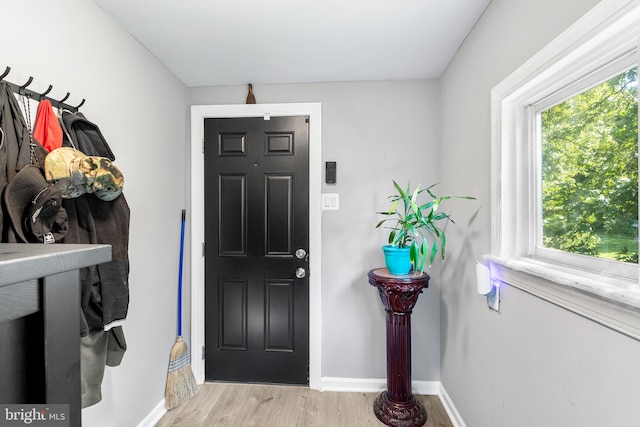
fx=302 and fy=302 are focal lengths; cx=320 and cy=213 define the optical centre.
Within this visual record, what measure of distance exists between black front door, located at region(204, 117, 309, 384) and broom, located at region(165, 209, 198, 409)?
0.18 m

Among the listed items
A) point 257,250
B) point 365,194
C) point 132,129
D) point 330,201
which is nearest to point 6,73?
point 132,129

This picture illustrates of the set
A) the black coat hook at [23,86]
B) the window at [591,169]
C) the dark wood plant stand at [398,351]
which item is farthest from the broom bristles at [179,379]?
the window at [591,169]

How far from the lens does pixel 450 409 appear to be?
2.00 meters

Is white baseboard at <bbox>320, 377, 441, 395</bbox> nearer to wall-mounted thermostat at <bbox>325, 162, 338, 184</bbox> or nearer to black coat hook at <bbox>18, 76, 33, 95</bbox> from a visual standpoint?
wall-mounted thermostat at <bbox>325, 162, 338, 184</bbox>

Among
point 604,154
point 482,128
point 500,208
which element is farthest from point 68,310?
point 482,128

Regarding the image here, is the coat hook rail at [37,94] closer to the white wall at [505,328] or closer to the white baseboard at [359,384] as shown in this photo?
the white wall at [505,328]

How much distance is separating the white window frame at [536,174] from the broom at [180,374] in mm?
2049

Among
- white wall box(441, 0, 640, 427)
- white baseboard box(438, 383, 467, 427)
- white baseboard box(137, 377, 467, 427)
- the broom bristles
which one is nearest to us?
white wall box(441, 0, 640, 427)

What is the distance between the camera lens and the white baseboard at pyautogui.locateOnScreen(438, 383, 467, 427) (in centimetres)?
185

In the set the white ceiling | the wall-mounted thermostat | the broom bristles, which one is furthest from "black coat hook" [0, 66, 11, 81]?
the broom bristles

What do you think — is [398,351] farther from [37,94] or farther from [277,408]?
[37,94]

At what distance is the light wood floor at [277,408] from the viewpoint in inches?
76.7

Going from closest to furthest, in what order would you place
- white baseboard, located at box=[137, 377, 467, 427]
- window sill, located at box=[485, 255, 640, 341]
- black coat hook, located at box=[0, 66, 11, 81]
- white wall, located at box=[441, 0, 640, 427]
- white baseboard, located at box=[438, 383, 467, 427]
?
window sill, located at box=[485, 255, 640, 341] < white wall, located at box=[441, 0, 640, 427] < black coat hook, located at box=[0, 66, 11, 81] < white baseboard, located at box=[438, 383, 467, 427] < white baseboard, located at box=[137, 377, 467, 427]

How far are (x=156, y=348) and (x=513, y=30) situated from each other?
8.58 feet
